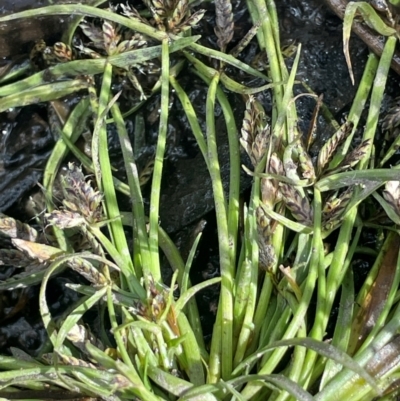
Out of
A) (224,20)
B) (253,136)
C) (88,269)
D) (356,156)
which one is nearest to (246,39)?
(224,20)

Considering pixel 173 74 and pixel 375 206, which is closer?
pixel 375 206

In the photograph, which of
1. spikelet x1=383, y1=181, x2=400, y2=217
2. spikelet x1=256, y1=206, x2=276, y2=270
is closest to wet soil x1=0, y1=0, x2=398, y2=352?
spikelet x1=256, y1=206, x2=276, y2=270

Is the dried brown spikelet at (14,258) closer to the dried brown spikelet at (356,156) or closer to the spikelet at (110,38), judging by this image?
the spikelet at (110,38)

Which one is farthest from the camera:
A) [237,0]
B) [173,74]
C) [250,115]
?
[237,0]

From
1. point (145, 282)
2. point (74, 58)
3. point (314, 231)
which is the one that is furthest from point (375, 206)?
point (74, 58)

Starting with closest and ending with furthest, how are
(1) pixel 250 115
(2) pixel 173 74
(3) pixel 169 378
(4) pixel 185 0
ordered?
(3) pixel 169 378 → (1) pixel 250 115 → (4) pixel 185 0 → (2) pixel 173 74

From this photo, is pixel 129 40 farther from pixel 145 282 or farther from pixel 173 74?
pixel 145 282
